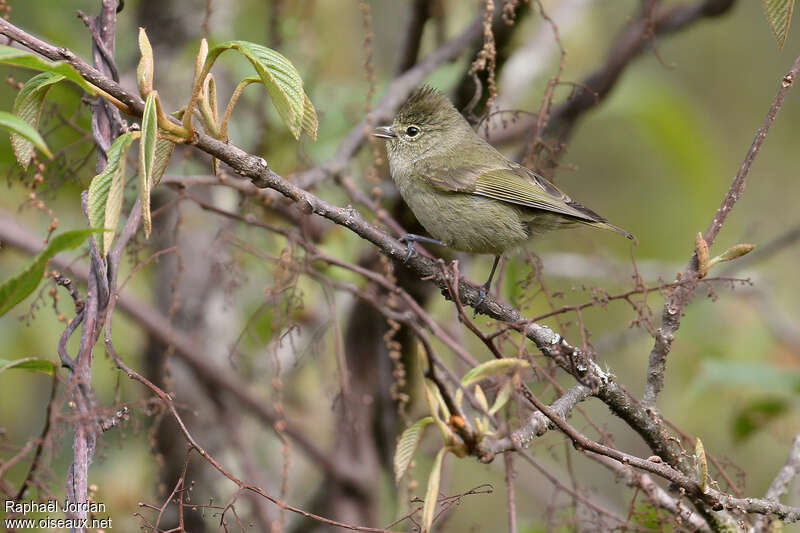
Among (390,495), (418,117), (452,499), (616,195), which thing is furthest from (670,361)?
(452,499)

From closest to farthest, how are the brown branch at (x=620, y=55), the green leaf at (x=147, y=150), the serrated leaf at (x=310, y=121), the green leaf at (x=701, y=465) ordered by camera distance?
the green leaf at (x=147, y=150) < the green leaf at (x=701, y=465) < the serrated leaf at (x=310, y=121) < the brown branch at (x=620, y=55)

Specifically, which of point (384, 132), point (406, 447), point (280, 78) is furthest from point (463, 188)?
point (406, 447)

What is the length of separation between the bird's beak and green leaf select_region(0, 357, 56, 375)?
2262 millimetres

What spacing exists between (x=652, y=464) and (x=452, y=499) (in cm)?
46

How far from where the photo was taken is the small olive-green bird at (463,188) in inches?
133

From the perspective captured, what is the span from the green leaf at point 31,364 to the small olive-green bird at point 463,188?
71.0 inches

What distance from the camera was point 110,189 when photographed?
58.1 inches

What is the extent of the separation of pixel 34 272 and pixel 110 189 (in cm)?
20

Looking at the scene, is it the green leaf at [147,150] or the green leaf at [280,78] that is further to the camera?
the green leaf at [280,78]

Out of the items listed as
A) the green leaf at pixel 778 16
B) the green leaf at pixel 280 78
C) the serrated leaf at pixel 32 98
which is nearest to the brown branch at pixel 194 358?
the serrated leaf at pixel 32 98

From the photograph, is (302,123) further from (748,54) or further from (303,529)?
(748,54)

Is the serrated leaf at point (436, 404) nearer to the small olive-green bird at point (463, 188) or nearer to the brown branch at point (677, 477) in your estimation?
the brown branch at point (677, 477)

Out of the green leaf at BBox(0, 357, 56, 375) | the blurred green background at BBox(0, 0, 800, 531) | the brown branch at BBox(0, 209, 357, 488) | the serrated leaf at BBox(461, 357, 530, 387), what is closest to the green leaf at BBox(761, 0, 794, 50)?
the blurred green background at BBox(0, 0, 800, 531)

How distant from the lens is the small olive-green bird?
3375mm
